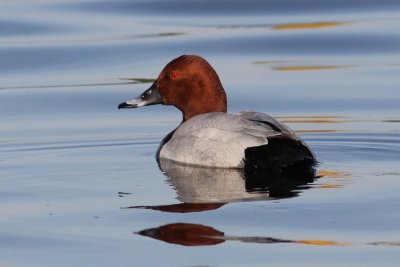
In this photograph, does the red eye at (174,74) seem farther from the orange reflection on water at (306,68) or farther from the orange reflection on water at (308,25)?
the orange reflection on water at (308,25)

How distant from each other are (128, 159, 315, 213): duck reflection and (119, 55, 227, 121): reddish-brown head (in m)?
0.81

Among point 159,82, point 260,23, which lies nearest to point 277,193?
point 159,82

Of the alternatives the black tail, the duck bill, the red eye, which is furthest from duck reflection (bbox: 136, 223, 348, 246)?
the duck bill

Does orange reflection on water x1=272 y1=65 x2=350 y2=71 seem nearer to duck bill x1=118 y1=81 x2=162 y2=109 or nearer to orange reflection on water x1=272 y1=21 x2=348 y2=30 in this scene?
orange reflection on water x1=272 y1=21 x2=348 y2=30

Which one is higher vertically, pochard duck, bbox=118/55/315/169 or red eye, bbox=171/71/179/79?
red eye, bbox=171/71/179/79

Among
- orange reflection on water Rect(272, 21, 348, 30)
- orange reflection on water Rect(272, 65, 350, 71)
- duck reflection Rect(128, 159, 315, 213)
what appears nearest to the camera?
duck reflection Rect(128, 159, 315, 213)

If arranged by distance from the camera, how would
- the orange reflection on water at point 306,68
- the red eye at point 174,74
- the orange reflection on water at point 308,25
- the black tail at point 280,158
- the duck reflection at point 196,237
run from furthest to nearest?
the orange reflection on water at point 308,25 < the orange reflection on water at point 306,68 < the red eye at point 174,74 < the black tail at point 280,158 < the duck reflection at point 196,237

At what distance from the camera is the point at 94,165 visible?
9.41 meters

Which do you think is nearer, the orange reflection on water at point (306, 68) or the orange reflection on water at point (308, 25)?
the orange reflection on water at point (306, 68)

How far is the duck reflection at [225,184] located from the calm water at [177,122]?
0.03m

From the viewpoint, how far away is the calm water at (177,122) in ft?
22.6

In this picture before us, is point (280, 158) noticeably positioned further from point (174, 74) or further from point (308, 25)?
point (308, 25)

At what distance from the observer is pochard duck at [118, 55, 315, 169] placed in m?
8.98

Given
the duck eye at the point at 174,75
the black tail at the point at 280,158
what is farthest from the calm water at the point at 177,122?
the duck eye at the point at 174,75
